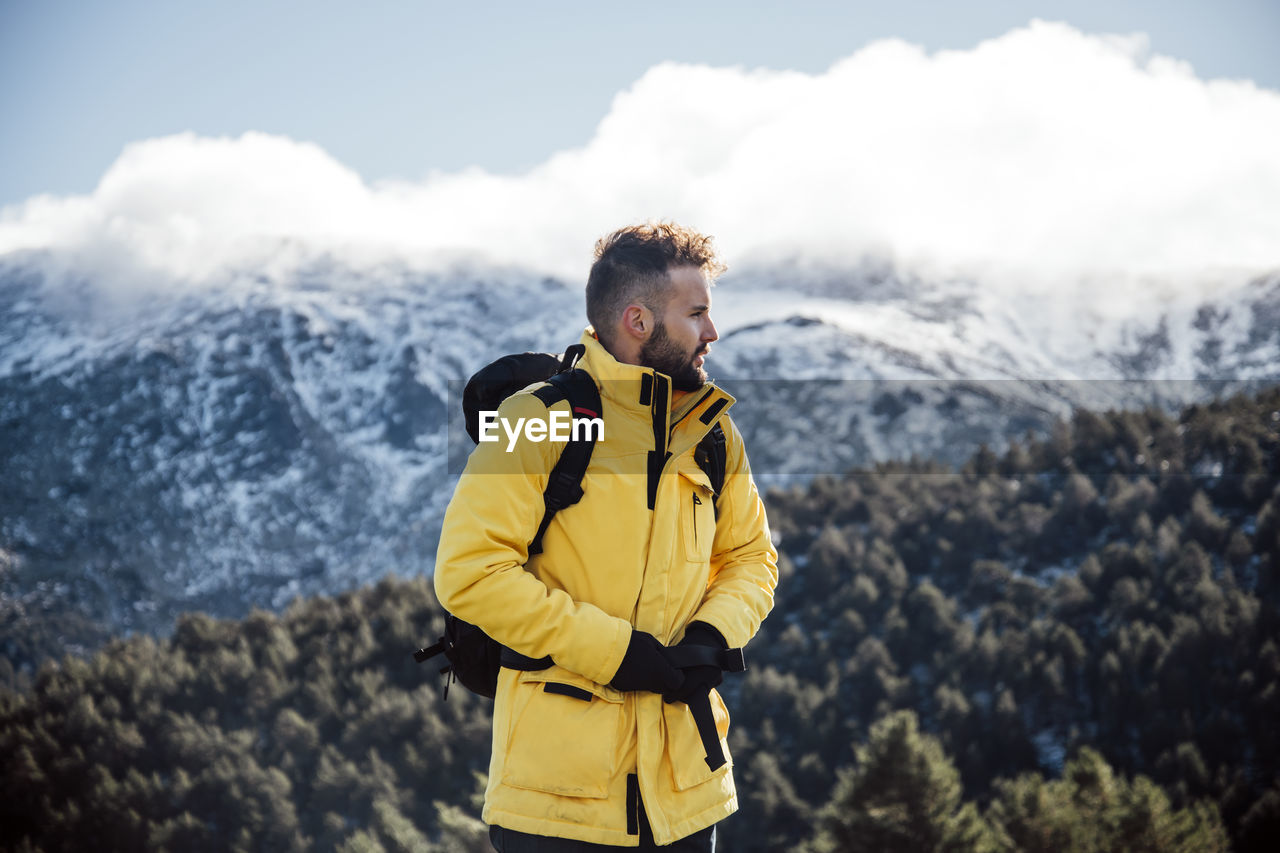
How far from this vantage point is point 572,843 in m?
2.81

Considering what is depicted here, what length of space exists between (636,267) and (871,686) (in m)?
57.3

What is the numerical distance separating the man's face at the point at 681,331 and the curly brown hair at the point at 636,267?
3 centimetres

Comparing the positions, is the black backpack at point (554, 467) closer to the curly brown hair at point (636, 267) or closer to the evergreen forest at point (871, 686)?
the curly brown hair at point (636, 267)

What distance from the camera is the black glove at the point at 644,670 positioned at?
2854 millimetres

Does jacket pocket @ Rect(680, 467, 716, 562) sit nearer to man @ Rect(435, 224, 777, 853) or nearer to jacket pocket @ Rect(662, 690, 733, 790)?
man @ Rect(435, 224, 777, 853)

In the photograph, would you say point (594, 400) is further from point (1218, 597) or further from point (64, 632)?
point (64, 632)

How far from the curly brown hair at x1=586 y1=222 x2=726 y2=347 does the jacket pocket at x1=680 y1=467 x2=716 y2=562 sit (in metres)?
0.56

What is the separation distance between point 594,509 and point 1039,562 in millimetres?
69903

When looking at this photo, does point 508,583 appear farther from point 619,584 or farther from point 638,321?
point 638,321

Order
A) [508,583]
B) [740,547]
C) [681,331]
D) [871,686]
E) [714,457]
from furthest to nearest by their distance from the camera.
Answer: [871,686] → [740,547] → [714,457] → [681,331] → [508,583]

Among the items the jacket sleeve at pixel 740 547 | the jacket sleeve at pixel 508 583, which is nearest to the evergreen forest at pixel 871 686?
the jacket sleeve at pixel 740 547

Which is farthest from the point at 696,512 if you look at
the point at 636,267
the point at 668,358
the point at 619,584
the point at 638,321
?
the point at 636,267

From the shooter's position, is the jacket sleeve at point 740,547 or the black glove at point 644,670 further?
the jacket sleeve at point 740,547

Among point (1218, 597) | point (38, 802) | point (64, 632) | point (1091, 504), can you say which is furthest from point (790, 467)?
point (64, 632)
